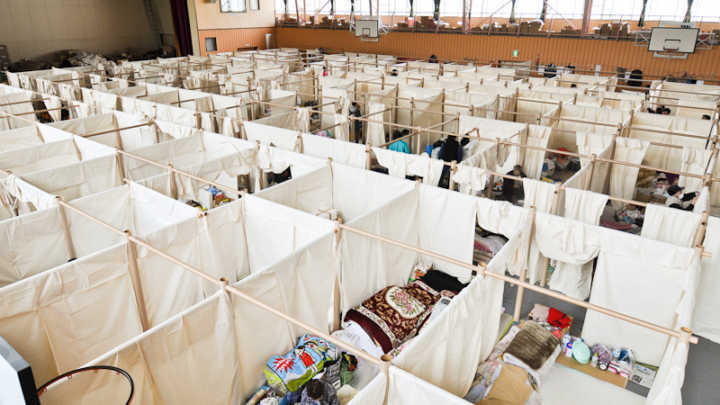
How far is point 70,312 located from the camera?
466 centimetres

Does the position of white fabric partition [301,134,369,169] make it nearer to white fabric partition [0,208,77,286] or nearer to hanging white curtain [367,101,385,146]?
hanging white curtain [367,101,385,146]

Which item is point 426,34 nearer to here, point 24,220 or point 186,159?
point 186,159

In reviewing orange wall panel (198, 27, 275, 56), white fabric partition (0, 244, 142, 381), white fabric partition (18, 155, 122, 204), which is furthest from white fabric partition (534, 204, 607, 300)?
orange wall panel (198, 27, 275, 56)

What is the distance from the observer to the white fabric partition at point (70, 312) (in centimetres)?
430

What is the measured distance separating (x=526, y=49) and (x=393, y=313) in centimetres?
1901

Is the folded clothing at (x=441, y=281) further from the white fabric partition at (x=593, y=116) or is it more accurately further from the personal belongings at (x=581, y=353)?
the white fabric partition at (x=593, y=116)

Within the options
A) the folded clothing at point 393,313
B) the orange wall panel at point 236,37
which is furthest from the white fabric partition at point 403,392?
the orange wall panel at point 236,37

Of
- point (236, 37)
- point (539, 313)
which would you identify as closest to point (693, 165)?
point (539, 313)

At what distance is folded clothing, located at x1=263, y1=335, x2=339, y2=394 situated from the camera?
4629 mm

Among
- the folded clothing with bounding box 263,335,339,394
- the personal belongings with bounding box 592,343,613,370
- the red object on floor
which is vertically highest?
the folded clothing with bounding box 263,335,339,394

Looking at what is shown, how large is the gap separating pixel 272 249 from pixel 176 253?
126 cm

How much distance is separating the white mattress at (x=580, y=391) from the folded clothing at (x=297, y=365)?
7.68ft

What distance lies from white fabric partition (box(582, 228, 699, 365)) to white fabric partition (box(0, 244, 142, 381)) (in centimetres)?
550

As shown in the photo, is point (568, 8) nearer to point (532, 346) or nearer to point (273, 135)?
point (273, 135)
